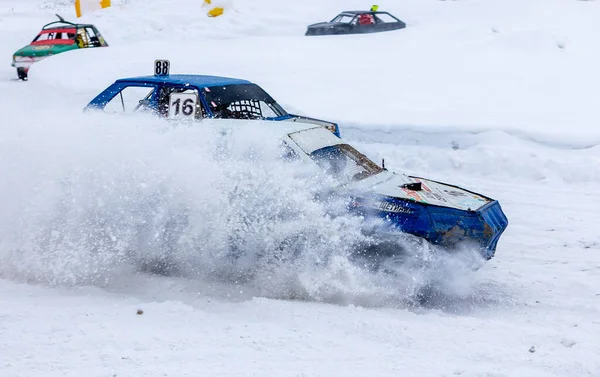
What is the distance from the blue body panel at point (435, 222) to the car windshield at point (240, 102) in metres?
2.61

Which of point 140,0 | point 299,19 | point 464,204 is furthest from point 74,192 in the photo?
point 140,0

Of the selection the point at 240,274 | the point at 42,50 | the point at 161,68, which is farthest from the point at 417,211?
the point at 42,50

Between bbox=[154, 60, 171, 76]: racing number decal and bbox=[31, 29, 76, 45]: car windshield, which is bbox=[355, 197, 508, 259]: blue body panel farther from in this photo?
bbox=[31, 29, 76, 45]: car windshield

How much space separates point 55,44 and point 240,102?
12033mm

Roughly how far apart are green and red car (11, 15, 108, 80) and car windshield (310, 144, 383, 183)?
1350 centimetres

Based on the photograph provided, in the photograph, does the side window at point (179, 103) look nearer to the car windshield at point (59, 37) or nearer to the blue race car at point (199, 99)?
the blue race car at point (199, 99)

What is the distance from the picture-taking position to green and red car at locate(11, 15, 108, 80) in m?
16.7

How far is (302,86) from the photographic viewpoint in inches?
474

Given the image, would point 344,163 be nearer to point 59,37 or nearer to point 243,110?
point 243,110

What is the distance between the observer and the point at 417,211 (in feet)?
15.4

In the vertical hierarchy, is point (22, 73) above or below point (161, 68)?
below

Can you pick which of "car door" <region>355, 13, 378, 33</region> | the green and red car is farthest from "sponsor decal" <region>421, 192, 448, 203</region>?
the green and red car

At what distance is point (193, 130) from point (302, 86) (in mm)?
6745

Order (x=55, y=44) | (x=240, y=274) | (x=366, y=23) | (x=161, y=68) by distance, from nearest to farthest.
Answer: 1. (x=240, y=274)
2. (x=161, y=68)
3. (x=55, y=44)
4. (x=366, y=23)
